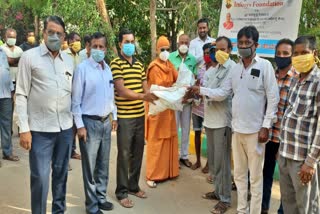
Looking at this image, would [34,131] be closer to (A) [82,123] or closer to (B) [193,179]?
(A) [82,123]

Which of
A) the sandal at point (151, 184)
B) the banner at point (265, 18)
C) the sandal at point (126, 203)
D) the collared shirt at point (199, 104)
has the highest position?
the banner at point (265, 18)

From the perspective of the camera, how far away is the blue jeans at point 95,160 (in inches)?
153

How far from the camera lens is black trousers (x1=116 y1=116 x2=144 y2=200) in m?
4.39

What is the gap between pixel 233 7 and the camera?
604 cm

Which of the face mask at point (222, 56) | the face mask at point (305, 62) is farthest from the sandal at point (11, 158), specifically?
the face mask at point (305, 62)

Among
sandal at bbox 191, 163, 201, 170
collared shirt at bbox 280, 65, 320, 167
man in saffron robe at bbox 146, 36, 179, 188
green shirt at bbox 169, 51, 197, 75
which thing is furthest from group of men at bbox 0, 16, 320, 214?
sandal at bbox 191, 163, 201, 170

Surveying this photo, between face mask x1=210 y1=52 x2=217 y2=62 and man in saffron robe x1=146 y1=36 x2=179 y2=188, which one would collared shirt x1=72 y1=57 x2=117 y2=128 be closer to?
man in saffron robe x1=146 y1=36 x2=179 y2=188

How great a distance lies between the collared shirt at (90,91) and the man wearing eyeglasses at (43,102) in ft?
0.46

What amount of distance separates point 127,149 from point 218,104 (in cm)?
120

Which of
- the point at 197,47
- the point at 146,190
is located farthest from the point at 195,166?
the point at 197,47

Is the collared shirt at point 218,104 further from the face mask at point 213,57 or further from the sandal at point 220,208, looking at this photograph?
the sandal at point 220,208

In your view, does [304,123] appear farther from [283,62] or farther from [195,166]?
[195,166]

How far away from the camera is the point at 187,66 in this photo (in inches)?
215

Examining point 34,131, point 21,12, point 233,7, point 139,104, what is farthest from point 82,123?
point 21,12
